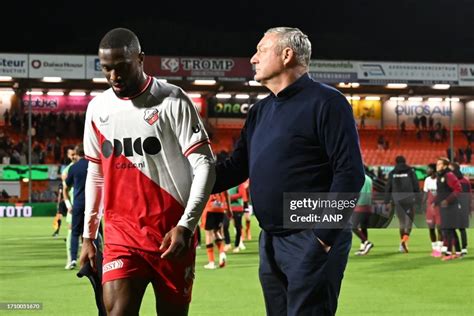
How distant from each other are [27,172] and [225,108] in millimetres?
13288

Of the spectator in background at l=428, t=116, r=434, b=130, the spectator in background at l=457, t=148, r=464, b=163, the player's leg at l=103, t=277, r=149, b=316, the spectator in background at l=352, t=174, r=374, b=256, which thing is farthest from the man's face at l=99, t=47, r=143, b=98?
the spectator in background at l=428, t=116, r=434, b=130

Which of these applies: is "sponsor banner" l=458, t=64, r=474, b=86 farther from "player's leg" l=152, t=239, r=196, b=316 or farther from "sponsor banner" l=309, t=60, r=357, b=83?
"player's leg" l=152, t=239, r=196, b=316

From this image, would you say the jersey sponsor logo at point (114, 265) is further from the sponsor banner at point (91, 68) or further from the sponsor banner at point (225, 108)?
the sponsor banner at point (225, 108)

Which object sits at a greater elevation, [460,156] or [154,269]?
[460,156]

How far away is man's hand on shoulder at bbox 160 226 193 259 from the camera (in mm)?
4422

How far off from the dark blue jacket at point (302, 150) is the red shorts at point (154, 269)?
60cm

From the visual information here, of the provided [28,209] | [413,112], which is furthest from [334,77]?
[28,209]

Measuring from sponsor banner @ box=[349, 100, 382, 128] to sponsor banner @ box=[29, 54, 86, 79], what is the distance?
17779 mm

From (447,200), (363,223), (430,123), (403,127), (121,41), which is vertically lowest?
(363,223)

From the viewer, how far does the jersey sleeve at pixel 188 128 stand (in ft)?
15.1

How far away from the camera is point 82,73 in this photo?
40156 mm

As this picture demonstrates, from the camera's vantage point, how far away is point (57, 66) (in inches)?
1575

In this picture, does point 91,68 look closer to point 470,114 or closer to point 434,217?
point 470,114

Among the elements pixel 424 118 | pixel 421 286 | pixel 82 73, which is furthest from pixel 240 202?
pixel 424 118
